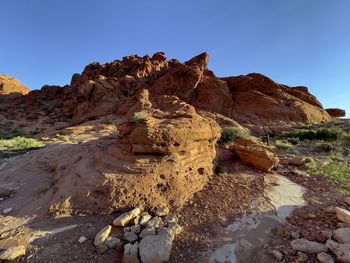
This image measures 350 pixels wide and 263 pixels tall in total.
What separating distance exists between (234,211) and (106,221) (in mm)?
2561

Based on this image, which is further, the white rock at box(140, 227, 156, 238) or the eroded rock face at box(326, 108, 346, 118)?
the eroded rock face at box(326, 108, 346, 118)

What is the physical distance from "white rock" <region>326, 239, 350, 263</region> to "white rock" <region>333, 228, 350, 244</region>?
0.43 feet

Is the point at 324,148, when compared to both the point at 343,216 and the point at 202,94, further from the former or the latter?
the point at 202,94

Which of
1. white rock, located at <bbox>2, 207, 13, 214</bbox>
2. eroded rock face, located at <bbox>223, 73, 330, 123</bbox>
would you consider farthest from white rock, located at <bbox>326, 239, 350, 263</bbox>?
eroded rock face, located at <bbox>223, 73, 330, 123</bbox>

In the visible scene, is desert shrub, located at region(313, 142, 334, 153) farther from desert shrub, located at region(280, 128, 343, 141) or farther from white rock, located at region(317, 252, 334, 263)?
white rock, located at region(317, 252, 334, 263)

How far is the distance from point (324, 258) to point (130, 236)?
296 centimetres

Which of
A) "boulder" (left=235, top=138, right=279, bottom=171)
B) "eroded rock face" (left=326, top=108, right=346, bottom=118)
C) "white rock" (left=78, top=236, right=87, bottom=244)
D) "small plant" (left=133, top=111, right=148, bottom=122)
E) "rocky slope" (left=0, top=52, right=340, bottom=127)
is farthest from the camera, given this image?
"eroded rock face" (left=326, top=108, right=346, bottom=118)

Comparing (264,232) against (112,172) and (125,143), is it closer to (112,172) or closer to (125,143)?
(112,172)

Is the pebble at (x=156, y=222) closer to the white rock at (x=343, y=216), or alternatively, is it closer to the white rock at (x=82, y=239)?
the white rock at (x=82, y=239)

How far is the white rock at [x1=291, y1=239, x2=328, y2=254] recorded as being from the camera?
3521mm

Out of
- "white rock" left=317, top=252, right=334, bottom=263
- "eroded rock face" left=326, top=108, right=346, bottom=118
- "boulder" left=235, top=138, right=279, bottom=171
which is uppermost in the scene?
"eroded rock face" left=326, top=108, right=346, bottom=118

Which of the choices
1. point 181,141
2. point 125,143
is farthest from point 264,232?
point 125,143

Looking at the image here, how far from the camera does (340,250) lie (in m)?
3.32

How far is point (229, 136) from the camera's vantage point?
11.9 m
